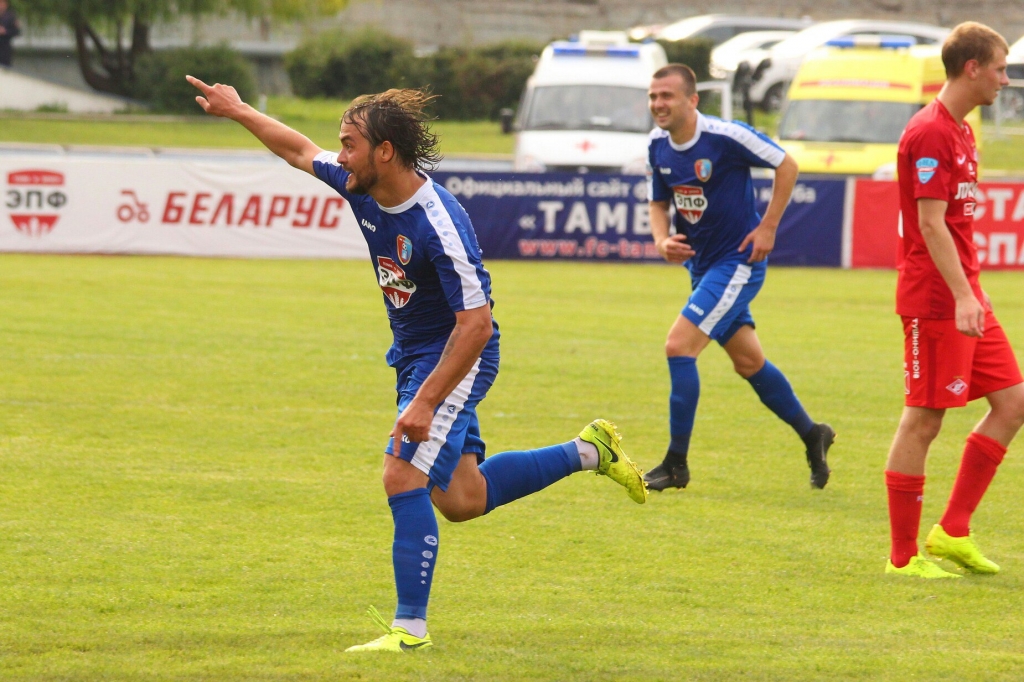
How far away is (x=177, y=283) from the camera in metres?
15.5

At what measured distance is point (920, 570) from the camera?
18.0ft

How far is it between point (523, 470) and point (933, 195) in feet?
5.97

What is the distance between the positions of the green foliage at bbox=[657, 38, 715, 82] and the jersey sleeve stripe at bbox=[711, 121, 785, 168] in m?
32.2

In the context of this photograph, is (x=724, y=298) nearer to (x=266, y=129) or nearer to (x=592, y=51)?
(x=266, y=129)

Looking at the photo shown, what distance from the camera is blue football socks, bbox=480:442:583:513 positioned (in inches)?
197

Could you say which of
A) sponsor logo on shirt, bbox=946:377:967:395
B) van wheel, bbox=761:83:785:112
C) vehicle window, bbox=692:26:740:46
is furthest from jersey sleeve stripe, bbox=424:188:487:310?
vehicle window, bbox=692:26:740:46

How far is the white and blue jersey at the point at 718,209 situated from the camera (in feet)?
23.4

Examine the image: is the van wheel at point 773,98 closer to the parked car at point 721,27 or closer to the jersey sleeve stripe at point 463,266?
the parked car at point 721,27

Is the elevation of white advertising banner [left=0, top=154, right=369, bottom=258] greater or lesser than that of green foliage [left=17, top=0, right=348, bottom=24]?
lesser

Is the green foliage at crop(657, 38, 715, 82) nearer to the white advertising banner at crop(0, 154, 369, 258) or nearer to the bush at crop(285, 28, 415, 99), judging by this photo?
the bush at crop(285, 28, 415, 99)

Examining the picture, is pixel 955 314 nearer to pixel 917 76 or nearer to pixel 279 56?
pixel 917 76

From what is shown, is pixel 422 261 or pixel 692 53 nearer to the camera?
pixel 422 261

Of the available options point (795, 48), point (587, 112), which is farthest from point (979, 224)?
point (795, 48)

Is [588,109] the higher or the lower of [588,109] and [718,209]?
the lower
